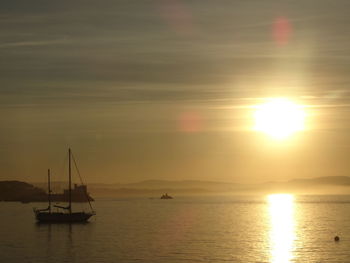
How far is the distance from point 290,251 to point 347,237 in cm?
2874

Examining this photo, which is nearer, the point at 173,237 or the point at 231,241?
the point at 231,241

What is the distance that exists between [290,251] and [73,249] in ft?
103

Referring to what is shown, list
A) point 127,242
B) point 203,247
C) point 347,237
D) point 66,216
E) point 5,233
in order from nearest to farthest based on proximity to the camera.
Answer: point 203,247 < point 127,242 < point 347,237 < point 5,233 < point 66,216

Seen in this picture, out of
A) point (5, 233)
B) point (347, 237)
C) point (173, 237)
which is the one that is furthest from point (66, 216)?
point (347, 237)

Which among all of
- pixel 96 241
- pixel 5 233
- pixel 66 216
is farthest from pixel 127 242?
pixel 66 216

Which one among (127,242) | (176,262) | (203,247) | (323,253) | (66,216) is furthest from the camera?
(66,216)

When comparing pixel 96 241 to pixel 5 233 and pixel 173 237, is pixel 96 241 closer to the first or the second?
pixel 173 237

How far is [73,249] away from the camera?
334ft

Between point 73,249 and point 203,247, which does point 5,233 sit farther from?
point 203,247

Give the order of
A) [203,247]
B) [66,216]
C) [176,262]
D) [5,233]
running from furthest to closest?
[66,216]
[5,233]
[203,247]
[176,262]

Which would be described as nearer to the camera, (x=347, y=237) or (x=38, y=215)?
(x=347, y=237)

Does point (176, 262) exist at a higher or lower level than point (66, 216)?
lower

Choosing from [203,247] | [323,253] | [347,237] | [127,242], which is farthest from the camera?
[347,237]

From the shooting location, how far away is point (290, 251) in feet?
314
